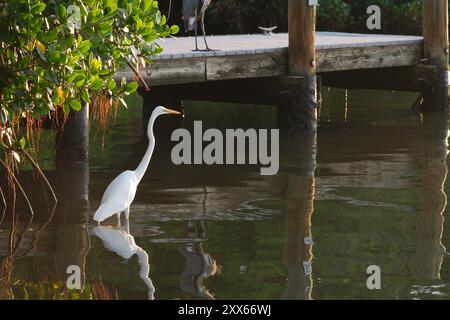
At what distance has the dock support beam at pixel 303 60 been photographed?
555 inches

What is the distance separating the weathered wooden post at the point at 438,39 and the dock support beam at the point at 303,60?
2.41 m

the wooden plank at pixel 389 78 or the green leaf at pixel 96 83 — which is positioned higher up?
the green leaf at pixel 96 83

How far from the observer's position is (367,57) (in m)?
15.4

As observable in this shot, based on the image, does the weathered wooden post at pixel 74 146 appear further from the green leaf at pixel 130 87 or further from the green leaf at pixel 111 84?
the green leaf at pixel 111 84

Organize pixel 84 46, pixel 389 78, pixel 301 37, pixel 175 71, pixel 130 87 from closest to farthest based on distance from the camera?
pixel 84 46
pixel 130 87
pixel 175 71
pixel 301 37
pixel 389 78

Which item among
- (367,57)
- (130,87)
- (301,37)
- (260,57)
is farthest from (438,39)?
(130,87)

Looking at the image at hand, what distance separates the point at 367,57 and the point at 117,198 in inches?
281

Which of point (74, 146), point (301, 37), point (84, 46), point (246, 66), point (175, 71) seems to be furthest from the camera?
point (301, 37)

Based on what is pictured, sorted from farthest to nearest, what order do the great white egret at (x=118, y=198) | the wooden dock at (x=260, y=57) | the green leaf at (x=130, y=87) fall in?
the wooden dock at (x=260, y=57) < the green leaf at (x=130, y=87) < the great white egret at (x=118, y=198)

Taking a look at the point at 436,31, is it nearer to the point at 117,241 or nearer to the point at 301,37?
the point at 301,37

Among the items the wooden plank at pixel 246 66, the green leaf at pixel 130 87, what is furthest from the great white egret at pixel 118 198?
the wooden plank at pixel 246 66

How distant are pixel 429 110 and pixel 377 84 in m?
0.92
